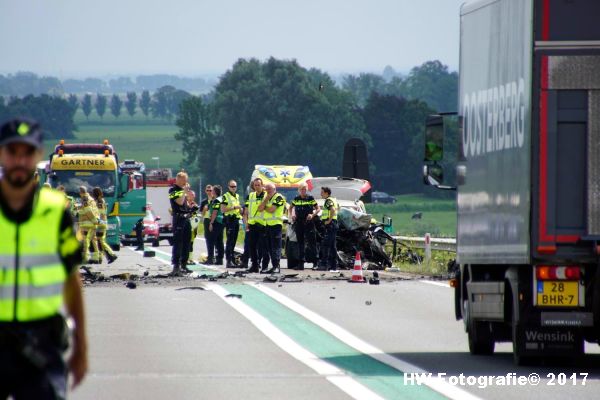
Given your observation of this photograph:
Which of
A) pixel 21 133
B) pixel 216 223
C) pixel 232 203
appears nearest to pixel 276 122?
pixel 216 223

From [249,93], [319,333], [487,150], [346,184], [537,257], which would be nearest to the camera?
[537,257]

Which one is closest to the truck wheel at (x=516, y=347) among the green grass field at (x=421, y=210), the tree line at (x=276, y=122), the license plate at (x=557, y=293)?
the license plate at (x=557, y=293)

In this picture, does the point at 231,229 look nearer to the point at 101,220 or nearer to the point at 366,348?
the point at 101,220

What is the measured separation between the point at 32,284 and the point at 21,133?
1.99ft

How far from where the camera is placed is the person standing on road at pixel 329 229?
1266 inches

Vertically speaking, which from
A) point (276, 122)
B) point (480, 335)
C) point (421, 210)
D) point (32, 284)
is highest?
point (276, 122)

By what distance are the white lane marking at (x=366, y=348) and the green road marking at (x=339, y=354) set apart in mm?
84

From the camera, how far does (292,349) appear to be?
15.9m

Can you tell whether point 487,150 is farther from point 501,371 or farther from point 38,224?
point 38,224

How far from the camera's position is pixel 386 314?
20.9 m

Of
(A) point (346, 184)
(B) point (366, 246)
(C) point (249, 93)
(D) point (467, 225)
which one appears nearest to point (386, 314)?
(D) point (467, 225)

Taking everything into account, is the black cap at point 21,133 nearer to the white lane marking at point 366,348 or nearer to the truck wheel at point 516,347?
the white lane marking at point 366,348

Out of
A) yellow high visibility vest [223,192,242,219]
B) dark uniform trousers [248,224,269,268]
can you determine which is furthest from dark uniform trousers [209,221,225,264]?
dark uniform trousers [248,224,269,268]

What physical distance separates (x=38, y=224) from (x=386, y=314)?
Answer: 14.6 m
